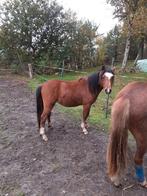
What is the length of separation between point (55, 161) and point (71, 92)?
140 cm

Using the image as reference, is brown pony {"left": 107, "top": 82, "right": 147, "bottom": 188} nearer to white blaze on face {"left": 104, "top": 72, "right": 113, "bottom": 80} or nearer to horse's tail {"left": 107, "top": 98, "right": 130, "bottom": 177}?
horse's tail {"left": 107, "top": 98, "right": 130, "bottom": 177}

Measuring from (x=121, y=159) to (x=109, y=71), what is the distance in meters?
1.92

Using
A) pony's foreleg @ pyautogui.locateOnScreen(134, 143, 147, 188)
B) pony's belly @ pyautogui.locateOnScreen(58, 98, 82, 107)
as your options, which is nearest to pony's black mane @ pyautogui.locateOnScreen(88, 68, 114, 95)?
pony's belly @ pyautogui.locateOnScreen(58, 98, 82, 107)

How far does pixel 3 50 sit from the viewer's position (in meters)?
12.9

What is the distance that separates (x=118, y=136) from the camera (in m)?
3.01

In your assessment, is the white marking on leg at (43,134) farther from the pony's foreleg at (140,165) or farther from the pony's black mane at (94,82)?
the pony's foreleg at (140,165)

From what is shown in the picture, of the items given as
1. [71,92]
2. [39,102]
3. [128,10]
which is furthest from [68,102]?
[128,10]

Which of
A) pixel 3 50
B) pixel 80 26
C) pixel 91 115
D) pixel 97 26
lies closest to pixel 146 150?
pixel 91 115

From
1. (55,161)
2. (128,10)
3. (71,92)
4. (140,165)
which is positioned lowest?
(55,161)

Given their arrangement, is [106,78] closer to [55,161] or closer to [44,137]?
[44,137]

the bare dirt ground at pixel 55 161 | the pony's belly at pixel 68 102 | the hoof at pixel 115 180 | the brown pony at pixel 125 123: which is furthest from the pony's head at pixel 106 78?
the hoof at pixel 115 180

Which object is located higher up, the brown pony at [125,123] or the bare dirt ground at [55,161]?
the brown pony at [125,123]

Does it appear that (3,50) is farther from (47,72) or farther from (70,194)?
(70,194)

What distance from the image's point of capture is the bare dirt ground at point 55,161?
3225mm
